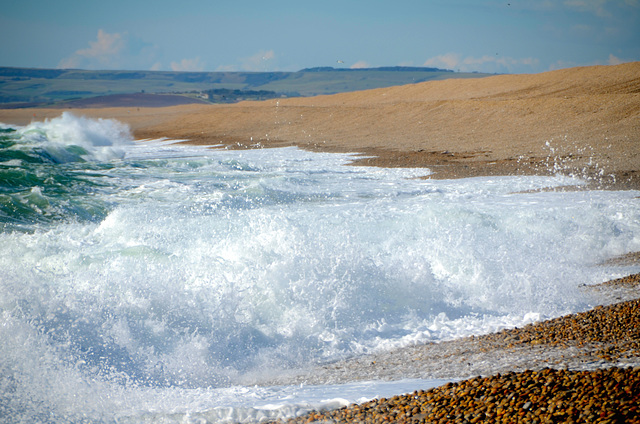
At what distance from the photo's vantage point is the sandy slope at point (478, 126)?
17.9m

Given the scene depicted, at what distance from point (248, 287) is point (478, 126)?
2227 centimetres

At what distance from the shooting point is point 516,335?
514 cm

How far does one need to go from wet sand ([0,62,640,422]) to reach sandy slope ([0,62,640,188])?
3.7 inches

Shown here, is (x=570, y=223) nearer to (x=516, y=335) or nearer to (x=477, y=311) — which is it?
(x=477, y=311)

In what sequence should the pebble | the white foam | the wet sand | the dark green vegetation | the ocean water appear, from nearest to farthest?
1. the pebble
2. the wet sand
3. the ocean water
4. the white foam
5. the dark green vegetation

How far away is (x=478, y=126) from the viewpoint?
25953mm

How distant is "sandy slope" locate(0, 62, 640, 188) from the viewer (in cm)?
1789

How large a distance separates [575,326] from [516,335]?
0.56 metres

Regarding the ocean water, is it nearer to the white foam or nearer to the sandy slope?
the sandy slope

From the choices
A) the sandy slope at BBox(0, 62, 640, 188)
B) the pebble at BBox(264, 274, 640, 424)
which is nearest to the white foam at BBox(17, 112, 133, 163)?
the sandy slope at BBox(0, 62, 640, 188)

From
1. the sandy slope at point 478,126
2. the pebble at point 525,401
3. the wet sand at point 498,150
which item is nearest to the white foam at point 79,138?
the sandy slope at point 478,126

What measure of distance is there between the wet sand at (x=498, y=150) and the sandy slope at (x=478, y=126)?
93mm

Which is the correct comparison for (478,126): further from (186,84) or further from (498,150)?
(186,84)

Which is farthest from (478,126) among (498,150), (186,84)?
(186,84)
